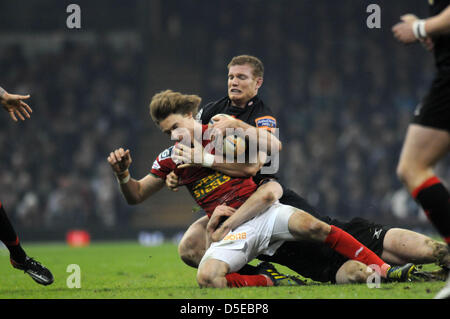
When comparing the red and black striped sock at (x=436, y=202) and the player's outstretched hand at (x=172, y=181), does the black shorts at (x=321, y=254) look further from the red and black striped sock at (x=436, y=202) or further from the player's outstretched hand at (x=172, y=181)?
the red and black striped sock at (x=436, y=202)

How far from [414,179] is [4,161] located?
56.3ft

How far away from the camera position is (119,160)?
216 inches

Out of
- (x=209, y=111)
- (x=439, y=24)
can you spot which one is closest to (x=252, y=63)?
(x=209, y=111)

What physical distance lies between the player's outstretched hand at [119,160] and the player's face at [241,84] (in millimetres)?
1203

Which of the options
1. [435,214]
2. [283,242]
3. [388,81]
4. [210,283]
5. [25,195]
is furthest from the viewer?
[388,81]

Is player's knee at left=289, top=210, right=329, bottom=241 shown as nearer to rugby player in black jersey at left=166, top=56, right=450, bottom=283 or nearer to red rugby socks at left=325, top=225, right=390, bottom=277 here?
red rugby socks at left=325, top=225, right=390, bottom=277

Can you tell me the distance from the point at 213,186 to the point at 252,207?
42 cm

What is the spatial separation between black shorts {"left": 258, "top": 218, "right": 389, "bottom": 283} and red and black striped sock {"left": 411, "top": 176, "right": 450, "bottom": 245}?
1.48m

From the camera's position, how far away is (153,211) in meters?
19.4

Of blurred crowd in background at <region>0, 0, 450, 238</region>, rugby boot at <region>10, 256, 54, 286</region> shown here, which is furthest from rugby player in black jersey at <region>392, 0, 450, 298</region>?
blurred crowd in background at <region>0, 0, 450, 238</region>

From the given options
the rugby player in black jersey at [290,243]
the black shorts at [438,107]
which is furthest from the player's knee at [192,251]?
the black shorts at [438,107]

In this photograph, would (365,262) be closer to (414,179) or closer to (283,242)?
(283,242)

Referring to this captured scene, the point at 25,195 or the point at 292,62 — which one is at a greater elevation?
the point at 292,62
